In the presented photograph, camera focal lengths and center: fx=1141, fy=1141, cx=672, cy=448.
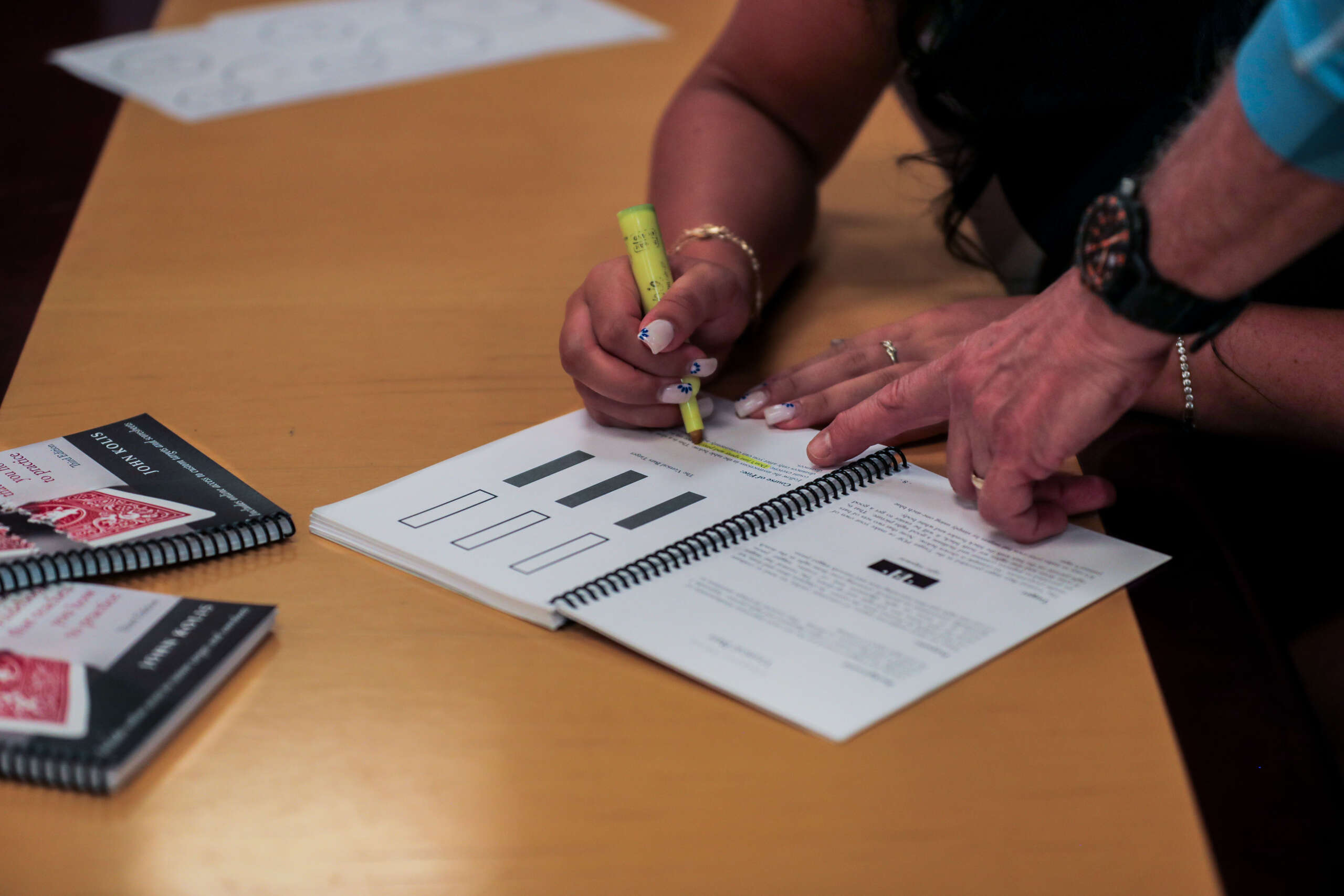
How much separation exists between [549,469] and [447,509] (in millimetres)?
75

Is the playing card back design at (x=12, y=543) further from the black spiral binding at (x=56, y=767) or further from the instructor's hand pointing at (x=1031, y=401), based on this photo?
the instructor's hand pointing at (x=1031, y=401)

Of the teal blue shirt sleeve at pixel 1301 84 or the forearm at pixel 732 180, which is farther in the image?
the forearm at pixel 732 180

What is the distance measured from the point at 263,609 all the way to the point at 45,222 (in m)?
0.84

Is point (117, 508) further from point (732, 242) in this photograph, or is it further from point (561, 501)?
point (732, 242)

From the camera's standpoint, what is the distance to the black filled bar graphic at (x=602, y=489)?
0.68m

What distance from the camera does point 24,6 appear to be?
72.6 inches

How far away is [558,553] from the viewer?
24.6 inches

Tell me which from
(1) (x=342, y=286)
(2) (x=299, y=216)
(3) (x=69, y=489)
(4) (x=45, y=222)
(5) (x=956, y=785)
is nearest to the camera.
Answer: (5) (x=956, y=785)

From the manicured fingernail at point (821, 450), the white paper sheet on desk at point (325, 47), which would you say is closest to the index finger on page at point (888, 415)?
the manicured fingernail at point (821, 450)

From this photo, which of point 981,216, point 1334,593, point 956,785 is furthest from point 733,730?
point 981,216

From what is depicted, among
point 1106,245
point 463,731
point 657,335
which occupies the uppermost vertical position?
point 1106,245

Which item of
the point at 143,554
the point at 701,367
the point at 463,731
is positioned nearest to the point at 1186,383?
the point at 701,367

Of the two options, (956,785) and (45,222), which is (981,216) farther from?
(45,222)

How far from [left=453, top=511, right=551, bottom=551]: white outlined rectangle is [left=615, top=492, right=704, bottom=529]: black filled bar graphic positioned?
5 cm
